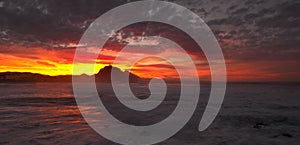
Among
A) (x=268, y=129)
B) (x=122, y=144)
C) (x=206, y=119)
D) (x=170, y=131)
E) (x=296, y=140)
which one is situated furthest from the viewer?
(x=206, y=119)

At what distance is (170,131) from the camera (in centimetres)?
1150

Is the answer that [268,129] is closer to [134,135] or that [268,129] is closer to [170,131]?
[170,131]

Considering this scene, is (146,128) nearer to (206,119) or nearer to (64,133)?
(64,133)

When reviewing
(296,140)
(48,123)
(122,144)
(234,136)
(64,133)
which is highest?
(48,123)

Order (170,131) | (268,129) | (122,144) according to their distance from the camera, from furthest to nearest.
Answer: (268,129) → (170,131) → (122,144)

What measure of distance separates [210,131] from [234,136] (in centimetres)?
136

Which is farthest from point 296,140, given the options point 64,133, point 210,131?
point 64,133

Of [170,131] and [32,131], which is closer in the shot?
[32,131]

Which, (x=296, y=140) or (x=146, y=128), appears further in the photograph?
(x=146, y=128)

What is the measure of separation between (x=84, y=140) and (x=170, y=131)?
166 inches

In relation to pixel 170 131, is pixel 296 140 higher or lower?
lower

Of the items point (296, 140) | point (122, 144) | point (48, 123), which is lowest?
point (296, 140)

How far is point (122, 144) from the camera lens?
9109 mm

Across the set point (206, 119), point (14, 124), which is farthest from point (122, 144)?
point (206, 119)
